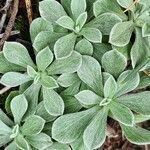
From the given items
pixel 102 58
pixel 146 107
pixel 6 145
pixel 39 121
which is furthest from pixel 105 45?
pixel 6 145

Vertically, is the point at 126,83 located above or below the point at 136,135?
above

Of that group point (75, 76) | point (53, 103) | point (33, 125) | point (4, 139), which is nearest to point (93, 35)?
point (75, 76)

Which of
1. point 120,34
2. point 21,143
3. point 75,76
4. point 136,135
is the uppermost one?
point 120,34

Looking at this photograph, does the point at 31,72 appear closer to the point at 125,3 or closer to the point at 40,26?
the point at 40,26

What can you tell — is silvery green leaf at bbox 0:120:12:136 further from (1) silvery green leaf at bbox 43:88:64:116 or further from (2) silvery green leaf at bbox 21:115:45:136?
(1) silvery green leaf at bbox 43:88:64:116

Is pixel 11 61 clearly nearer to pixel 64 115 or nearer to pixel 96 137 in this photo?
pixel 64 115

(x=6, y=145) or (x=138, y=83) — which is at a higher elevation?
(x=138, y=83)
